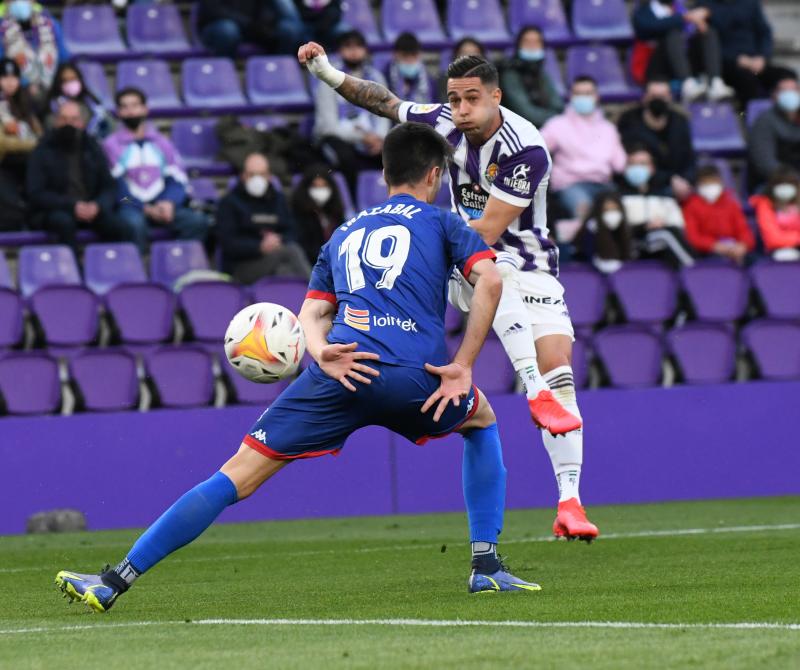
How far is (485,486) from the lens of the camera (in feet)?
23.3

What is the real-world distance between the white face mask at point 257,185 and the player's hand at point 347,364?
8849 millimetres

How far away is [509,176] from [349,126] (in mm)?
8392

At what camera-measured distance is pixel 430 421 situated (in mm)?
6645

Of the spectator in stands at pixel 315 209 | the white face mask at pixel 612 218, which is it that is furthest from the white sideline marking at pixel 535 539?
the spectator in stands at pixel 315 209

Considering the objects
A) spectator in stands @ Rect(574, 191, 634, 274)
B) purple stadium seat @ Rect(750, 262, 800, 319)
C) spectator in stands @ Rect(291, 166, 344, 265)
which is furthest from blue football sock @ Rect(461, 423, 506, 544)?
purple stadium seat @ Rect(750, 262, 800, 319)

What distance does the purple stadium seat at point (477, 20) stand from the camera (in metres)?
19.0

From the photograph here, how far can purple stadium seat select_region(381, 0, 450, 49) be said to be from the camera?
61.6ft

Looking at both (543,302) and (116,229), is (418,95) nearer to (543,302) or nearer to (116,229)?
(116,229)

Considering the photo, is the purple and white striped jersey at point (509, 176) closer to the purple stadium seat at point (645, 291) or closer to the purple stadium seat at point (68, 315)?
the purple stadium seat at point (68, 315)

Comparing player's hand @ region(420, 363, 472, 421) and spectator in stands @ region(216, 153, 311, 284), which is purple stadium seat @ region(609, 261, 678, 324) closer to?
spectator in stands @ region(216, 153, 311, 284)

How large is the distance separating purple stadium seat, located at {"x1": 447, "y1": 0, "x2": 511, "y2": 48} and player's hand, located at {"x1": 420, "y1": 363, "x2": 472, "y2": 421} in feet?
42.1

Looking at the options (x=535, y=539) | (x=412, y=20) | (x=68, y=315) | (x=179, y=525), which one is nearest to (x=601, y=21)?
(x=412, y=20)

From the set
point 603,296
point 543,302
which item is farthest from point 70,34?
point 543,302

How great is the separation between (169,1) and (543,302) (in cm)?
1061
